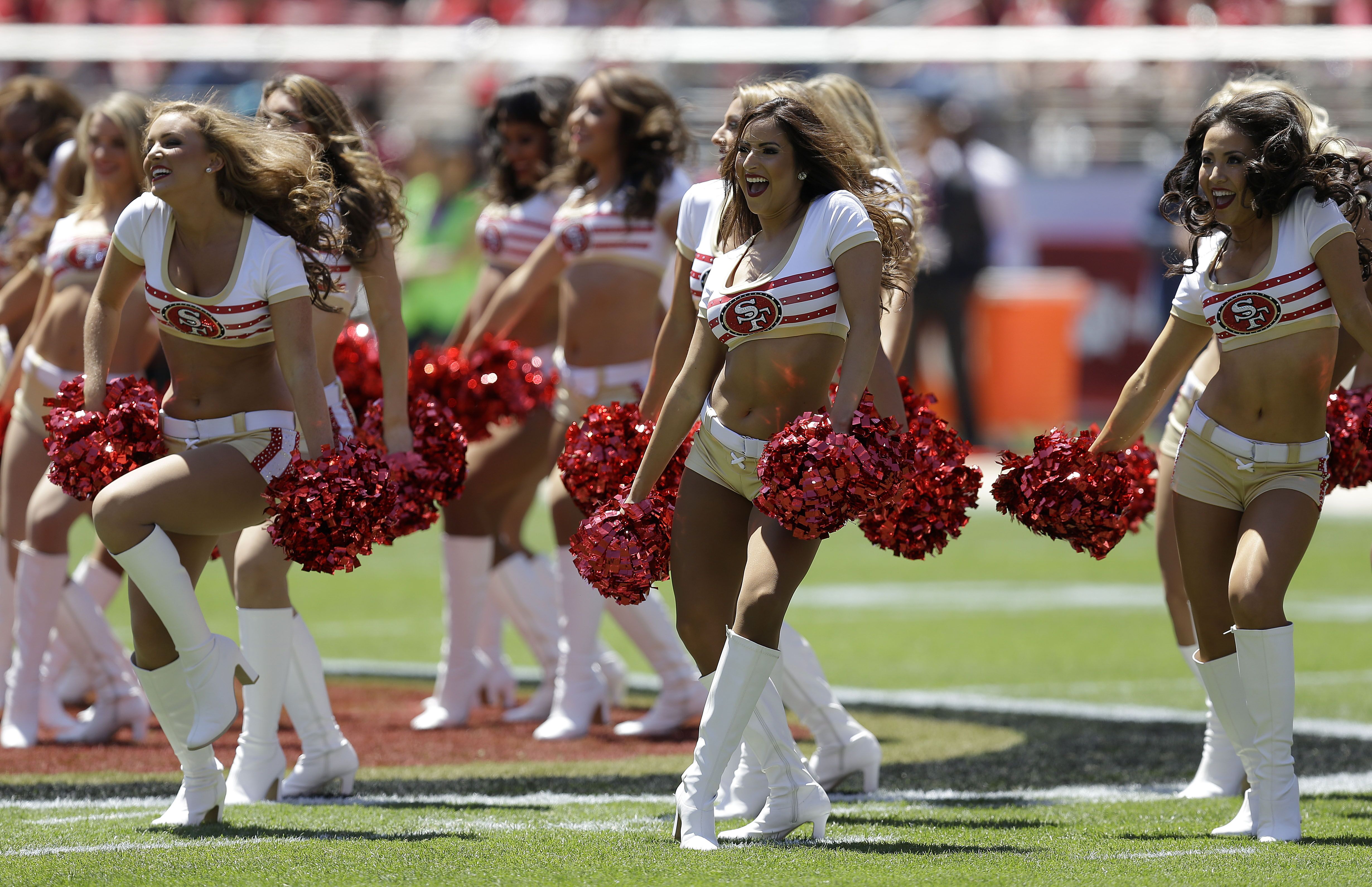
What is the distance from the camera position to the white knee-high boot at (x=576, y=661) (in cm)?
686

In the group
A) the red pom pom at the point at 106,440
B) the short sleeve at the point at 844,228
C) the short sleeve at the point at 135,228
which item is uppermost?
the short sleeve at the point at 844,228

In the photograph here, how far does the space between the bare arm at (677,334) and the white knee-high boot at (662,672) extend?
1999 millimetres

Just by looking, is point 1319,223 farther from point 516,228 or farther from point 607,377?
point 516,228

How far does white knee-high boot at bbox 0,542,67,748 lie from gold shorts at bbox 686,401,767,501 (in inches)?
111

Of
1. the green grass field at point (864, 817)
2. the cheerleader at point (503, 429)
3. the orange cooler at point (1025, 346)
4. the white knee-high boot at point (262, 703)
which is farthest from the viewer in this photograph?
the orange cooler at point (1025, 346)

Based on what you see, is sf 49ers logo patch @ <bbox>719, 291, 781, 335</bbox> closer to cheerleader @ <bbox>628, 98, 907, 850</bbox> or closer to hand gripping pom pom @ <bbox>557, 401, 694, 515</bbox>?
cheerleader @ <bbox>628, 98, 907, 850</bbox>

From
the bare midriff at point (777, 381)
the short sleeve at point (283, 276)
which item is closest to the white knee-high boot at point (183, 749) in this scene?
the short sleeve at point (283, 276)

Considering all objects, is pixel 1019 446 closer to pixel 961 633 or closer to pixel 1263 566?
pixel 961 633

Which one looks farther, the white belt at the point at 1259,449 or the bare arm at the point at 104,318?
the bare arm at the point at 104,318

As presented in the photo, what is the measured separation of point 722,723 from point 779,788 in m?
0.33

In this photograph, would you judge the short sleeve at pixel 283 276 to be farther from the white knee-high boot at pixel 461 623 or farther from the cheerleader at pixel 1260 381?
the white knee-high boot at pixel 461 623

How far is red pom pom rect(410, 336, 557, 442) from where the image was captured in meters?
6.55

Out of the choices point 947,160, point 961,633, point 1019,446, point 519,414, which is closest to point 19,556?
point 519,414

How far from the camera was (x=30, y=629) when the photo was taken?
6.59 metres
